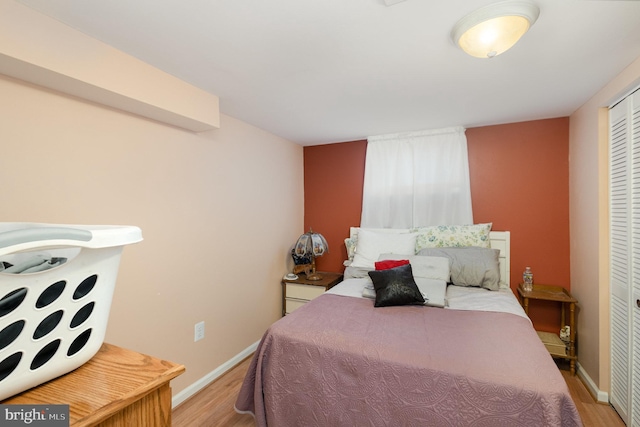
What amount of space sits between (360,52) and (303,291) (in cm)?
233

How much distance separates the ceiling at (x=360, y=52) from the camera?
1257 millimetres

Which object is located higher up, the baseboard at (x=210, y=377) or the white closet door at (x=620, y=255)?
the white closet door at (x=620, y=255)

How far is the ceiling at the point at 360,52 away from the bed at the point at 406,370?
60.0 inches

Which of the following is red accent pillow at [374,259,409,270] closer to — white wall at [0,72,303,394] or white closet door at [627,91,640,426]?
white wall at [0,72,303,394]

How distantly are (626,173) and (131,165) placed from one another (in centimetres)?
314

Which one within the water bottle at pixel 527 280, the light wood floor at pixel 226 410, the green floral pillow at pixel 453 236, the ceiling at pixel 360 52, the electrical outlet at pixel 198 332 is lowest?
the light wood floor at pixel 226 410

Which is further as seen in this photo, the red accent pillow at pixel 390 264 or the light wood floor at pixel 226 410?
the red accent pillow at pixel 390 264

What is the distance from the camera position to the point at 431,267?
8.13ft

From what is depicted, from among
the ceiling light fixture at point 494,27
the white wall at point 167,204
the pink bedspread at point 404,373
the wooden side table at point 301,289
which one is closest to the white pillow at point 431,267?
the pink bedspread at point 404,373

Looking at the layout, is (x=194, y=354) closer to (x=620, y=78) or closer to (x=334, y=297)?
(x=334, y=297)

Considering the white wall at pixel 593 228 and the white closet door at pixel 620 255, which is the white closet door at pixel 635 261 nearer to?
the white closet door at pixel 620 255

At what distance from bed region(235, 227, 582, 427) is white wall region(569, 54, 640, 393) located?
2.37 feet

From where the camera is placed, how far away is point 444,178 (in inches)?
119

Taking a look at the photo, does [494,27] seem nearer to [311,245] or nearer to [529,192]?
[529,192]
